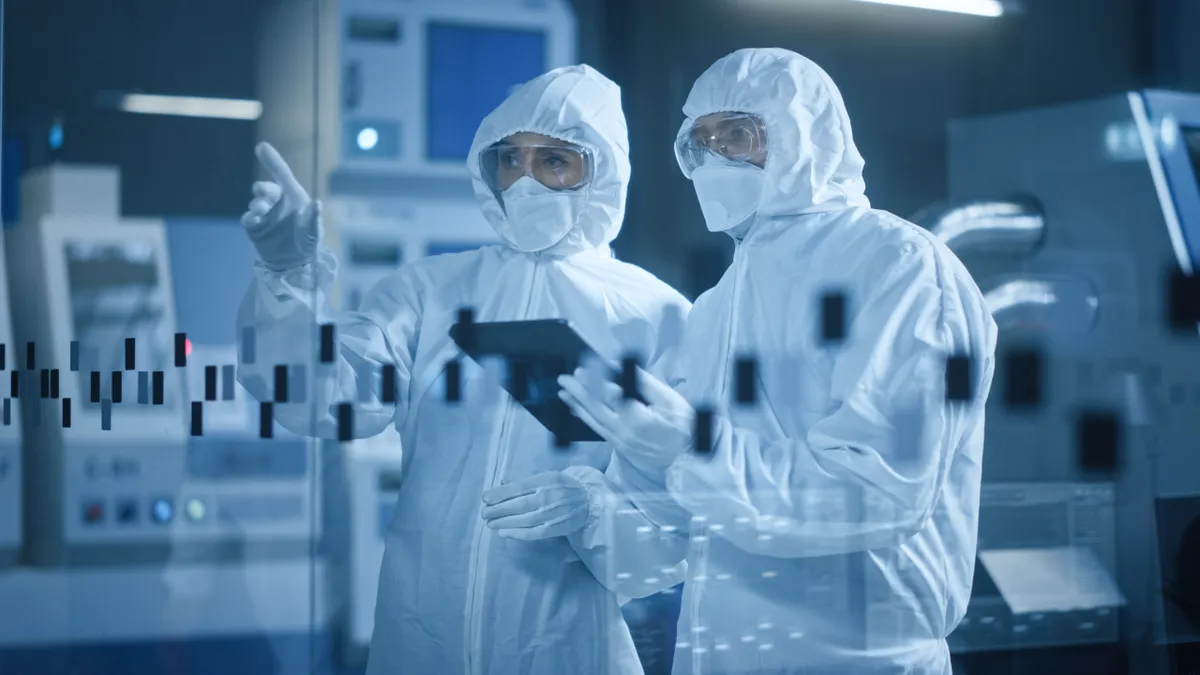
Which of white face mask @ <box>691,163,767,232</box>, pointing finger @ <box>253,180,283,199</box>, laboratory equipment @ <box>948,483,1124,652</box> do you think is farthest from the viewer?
laboratory equipment @ <box>948,483,1124,652</box>

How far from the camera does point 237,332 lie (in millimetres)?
1598

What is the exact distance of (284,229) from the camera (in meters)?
1.51

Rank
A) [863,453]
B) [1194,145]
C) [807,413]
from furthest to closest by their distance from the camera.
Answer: [1194,145] < [807,413] < [863,453]

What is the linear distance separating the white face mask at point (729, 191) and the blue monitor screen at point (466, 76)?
1.03ft

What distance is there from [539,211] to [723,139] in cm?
28

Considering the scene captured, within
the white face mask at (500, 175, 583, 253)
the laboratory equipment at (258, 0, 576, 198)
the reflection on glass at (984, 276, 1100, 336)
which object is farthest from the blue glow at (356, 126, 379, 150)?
the reflection on glass at (984, 276, 1100, 336)

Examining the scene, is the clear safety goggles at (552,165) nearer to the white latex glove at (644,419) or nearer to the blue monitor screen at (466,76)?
the blue monitor screen at (466,76)

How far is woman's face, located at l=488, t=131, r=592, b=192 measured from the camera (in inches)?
59.4

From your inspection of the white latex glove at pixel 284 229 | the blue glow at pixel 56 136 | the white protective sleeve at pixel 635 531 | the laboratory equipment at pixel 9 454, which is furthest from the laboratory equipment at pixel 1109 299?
the laboratory equipment at pixel 9 454

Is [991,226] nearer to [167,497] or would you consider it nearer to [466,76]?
[466,76]

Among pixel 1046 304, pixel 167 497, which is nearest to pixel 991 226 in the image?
pixel 1046 304

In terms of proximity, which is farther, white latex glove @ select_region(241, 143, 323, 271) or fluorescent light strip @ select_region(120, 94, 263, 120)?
fluorescent light strip @ select_region(120, 94, 263, 120)

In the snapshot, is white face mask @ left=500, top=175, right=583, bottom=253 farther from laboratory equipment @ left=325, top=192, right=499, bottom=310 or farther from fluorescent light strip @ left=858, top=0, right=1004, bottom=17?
fluorescent light strip @ left=858, top=0, right=1004, bottom=17

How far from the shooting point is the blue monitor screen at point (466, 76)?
1567 millimetres
